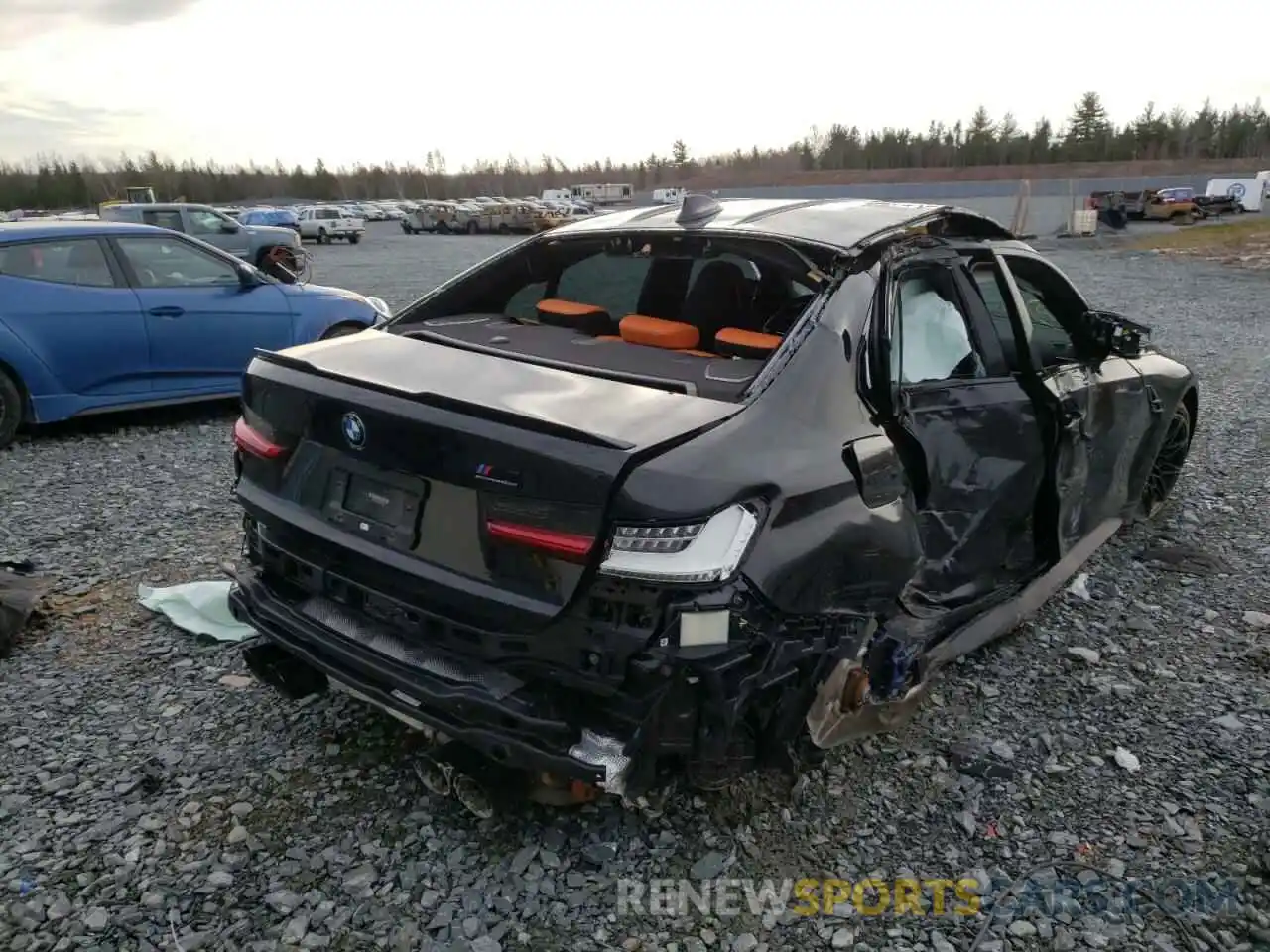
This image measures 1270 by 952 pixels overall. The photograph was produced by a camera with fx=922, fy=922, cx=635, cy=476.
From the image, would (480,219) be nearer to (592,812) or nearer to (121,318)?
(121,318)

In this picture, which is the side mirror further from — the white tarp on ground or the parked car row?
the parked car row

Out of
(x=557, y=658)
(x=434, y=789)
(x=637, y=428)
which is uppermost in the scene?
(x=637, y=428)

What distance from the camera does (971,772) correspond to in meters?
2.95

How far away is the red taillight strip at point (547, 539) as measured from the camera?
209 centimetres

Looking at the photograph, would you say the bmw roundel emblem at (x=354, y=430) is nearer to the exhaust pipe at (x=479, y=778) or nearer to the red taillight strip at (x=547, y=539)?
the red taillight strip at (x=547, y=539)

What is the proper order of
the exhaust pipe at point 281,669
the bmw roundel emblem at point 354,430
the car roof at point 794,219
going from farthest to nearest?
the car roof at point 794,219, the exhaust pipe at point 281,669, the bmw roundel emblem at point 354,430

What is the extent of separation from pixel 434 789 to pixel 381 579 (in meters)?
0.74

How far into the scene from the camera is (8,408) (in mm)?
6250

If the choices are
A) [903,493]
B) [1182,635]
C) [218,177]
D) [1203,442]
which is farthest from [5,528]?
[218,177]

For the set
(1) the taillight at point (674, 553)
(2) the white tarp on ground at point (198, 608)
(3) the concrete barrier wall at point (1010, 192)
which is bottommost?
(3) the concrete barrier wall at point (1010, 192)

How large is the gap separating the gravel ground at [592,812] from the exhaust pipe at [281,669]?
0.29 m

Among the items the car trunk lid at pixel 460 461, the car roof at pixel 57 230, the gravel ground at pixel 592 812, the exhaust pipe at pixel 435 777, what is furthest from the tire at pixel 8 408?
the exhaust pipe at pixel 435 777

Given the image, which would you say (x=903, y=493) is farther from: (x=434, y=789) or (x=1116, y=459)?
(x=1116, y=459)

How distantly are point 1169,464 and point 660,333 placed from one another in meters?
3.51
